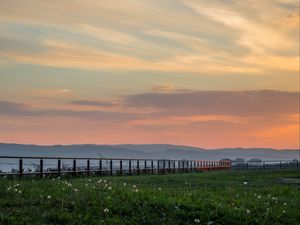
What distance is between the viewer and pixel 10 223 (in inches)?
520

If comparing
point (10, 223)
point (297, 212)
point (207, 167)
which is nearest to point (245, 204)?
point (297, 212)

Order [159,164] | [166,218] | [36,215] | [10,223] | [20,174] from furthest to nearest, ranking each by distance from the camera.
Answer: [159,164] → [20,174] → [166,218] → [36,215] → [10,223]

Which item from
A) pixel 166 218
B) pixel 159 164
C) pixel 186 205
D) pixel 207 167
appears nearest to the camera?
pixel 166 218

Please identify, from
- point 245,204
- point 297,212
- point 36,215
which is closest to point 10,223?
point 36,215

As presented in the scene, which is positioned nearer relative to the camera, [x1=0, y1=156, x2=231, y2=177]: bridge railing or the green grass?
the green grass

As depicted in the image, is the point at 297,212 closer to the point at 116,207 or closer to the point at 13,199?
the point at 116,207

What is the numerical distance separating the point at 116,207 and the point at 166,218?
141 cm

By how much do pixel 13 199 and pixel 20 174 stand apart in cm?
1739

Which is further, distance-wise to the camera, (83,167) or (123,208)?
(83,167)

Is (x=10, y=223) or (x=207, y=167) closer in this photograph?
(x=10, y=223)

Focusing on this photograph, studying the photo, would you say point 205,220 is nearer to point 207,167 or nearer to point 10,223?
point 10,223

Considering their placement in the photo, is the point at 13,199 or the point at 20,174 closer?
the point at 13,199

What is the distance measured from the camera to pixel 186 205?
1681cm

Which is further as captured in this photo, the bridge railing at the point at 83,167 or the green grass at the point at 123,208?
the bridge railing at the point at 83,167
